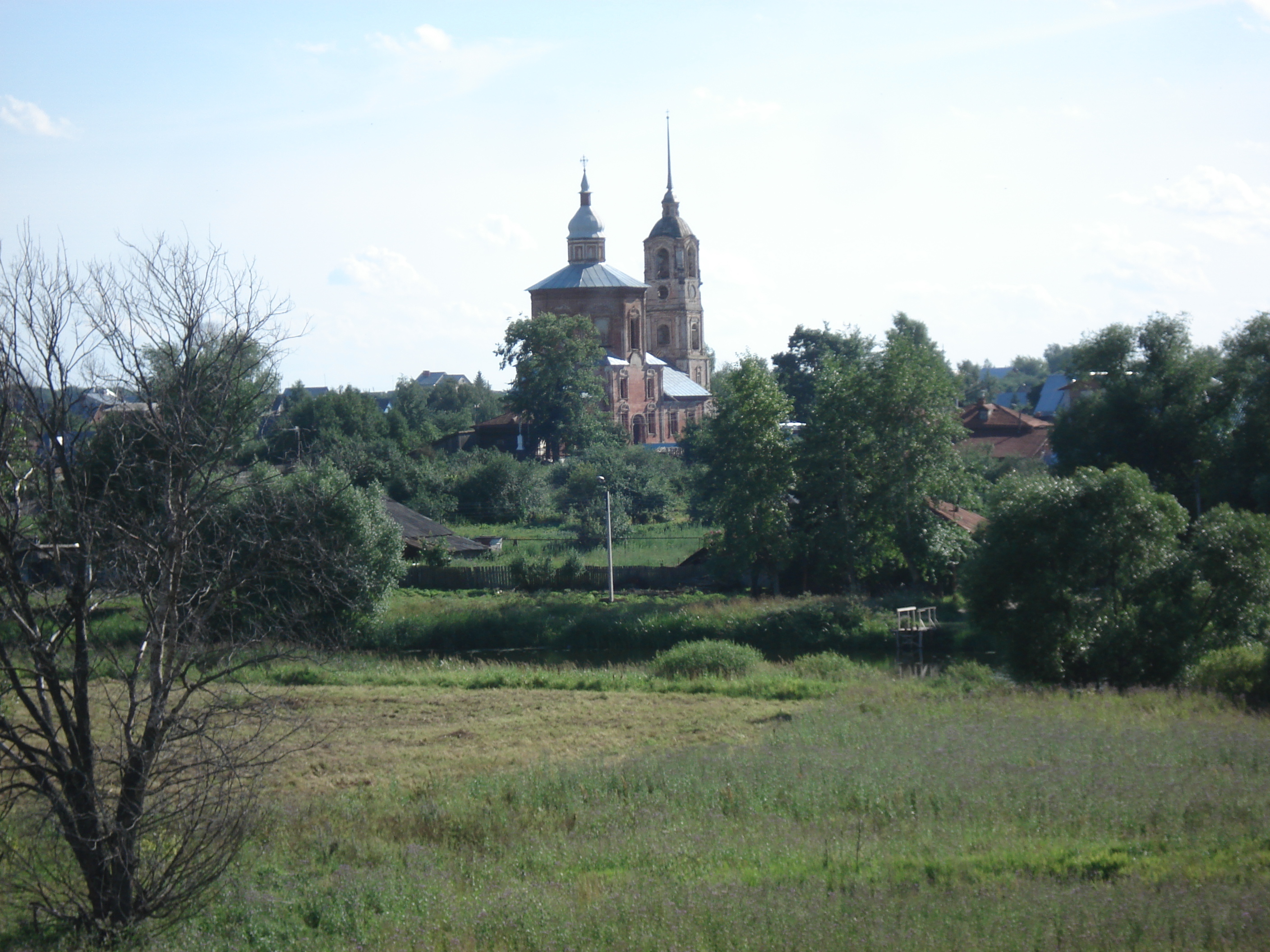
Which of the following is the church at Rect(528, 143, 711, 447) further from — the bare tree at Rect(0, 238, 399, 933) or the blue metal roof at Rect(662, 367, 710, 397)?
→ the bare tree at Rect(0, 238, 399, 933)

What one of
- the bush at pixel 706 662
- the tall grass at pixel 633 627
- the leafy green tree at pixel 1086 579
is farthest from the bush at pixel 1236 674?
the tall grass at pixel 633 627

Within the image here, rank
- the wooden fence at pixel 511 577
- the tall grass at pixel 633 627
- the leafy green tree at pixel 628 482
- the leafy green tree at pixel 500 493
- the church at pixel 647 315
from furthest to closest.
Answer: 1. the church at pixel 647 315
2. the leafy green tree at pixel 500 493
3. the leafy green tree at pixel 628 482
4. the wooden fence at pixel 511 577
5. the tall grass at pixel 633 627

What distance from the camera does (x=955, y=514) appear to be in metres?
32.3

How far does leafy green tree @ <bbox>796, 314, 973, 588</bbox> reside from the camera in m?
29.3

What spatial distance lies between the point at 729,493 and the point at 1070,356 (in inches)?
485

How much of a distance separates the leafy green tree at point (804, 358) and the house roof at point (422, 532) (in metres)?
25.0

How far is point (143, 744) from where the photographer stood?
7.27 m

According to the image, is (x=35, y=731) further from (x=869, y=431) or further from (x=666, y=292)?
(x=666, y=292)

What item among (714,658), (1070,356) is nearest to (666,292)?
(1070,356)

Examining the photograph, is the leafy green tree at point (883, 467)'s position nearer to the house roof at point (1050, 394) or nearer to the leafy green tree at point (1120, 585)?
the leafy green tree at point (1120, 585)

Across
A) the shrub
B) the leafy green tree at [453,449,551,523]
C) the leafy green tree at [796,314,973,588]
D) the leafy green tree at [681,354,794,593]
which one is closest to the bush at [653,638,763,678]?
the shrub

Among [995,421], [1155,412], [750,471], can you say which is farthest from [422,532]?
[995,421]

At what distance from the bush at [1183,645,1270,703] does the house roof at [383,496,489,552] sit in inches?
914

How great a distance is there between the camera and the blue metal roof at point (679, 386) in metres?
68.6
